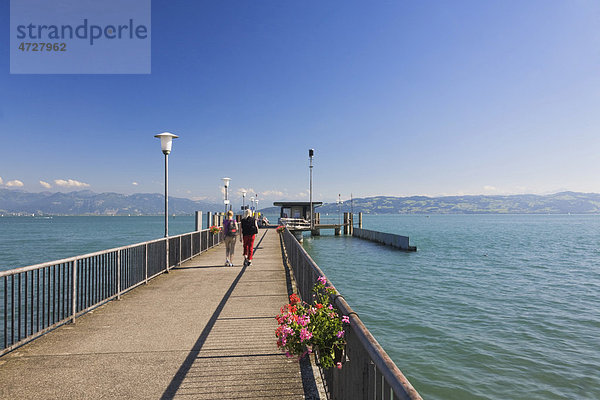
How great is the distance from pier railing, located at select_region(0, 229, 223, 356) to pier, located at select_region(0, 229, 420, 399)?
1.8 inches

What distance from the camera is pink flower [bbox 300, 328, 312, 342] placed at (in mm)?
3289

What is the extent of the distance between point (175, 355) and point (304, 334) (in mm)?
2374

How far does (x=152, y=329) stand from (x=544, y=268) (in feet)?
112

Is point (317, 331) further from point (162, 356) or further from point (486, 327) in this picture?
point (486, 327)

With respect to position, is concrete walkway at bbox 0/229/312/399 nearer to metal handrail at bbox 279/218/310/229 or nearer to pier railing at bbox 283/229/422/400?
pier railing at bbox 283/229/422/400

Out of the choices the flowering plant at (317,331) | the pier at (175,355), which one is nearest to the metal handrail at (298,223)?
the pier at (175,355)

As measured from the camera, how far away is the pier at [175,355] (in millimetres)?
3131

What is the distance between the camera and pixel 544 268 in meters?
30.2

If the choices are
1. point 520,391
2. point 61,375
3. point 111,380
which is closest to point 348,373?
point 111,380

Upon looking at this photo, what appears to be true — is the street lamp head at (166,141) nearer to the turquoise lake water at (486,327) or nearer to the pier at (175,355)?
the pier at (175,355)

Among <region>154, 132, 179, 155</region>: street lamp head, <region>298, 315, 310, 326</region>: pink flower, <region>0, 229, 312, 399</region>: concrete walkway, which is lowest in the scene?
<region>0, 229, 312, 399</region>: concrete walkway

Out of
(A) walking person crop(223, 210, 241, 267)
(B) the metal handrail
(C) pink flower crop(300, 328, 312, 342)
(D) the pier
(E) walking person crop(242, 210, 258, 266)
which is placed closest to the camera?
(D) the pier

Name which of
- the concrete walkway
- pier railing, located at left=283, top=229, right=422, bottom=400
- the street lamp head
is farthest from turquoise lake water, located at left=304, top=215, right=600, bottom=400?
the street lamp head

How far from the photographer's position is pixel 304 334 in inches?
131
